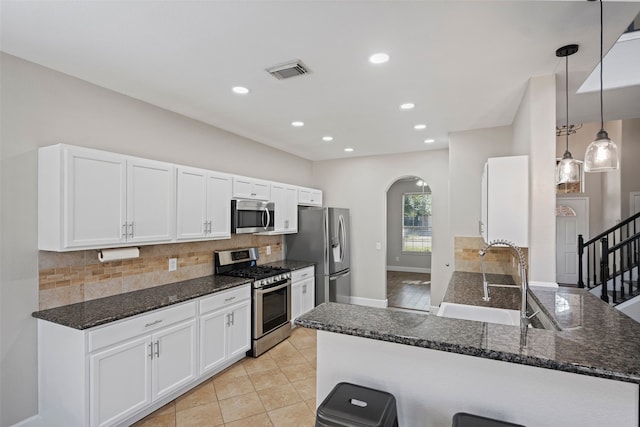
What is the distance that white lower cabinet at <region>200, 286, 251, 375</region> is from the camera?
3023 mm

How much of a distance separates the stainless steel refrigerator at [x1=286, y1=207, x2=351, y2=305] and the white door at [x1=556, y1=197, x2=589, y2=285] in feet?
16.2

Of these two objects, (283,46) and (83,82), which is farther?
(83,82)

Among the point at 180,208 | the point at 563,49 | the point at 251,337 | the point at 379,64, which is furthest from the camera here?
the point at 251,337

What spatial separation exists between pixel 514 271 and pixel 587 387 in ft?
7.86

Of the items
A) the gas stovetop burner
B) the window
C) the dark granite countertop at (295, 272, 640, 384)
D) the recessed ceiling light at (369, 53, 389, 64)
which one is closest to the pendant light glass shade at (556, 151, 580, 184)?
the dark granite countertop at (295, 272, 640, 384)

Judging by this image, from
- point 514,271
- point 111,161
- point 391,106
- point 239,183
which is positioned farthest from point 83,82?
point 514,271

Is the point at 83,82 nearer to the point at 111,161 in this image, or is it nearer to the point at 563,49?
the point at 111,161

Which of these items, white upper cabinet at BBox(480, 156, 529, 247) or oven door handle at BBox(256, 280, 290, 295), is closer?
white upper cabinet at BBox(480, 156, 529, 247)

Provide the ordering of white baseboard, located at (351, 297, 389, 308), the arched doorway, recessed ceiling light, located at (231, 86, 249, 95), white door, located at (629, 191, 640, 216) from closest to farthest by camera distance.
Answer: recessed ceiling light, located at (231, 86, 249, 95), white door, located at (629, 191, 640, 216), white baseboard, located at (351, 297, 389, 308), the arched doorway

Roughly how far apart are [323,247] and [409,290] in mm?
3085

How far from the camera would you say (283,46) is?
2.10 meters

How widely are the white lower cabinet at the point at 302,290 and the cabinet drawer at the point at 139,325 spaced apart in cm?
175

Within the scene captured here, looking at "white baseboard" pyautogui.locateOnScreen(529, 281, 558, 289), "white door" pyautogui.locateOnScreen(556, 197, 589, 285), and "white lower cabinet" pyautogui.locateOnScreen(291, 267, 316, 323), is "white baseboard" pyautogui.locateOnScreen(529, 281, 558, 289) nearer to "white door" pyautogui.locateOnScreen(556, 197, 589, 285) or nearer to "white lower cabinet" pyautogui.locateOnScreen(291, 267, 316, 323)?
"white lower cabinet" pyautogui.locateOnScreen(291, 267, 316, 323)

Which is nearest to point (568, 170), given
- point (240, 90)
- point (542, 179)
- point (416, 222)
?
point (542, 179)
